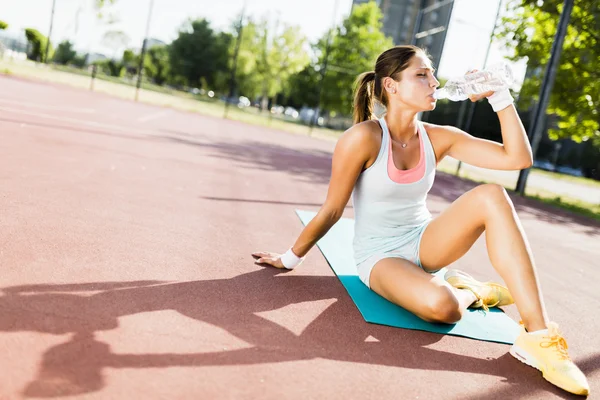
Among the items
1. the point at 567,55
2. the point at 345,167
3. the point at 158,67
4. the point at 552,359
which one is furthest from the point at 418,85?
the point at 158,67

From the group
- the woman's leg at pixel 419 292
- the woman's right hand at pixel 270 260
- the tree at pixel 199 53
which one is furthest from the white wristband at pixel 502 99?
the tree at pixel 199 53

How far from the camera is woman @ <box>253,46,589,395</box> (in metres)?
2.90

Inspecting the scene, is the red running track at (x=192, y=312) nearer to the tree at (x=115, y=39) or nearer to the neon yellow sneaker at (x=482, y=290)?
the neon yellow sneaker at (x=482, y=290)

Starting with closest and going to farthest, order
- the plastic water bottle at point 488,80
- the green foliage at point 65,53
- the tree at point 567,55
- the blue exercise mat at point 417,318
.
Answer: the blue exercise mat at point 417,318
the plastic water bottle at point 488,80
the tree at point 567,55
the green foliage at point 65,53

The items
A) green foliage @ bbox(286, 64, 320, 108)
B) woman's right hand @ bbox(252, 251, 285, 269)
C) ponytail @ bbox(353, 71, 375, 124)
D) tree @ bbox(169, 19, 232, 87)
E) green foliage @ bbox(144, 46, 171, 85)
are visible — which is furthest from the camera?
green foliage @ bbox(144, 46, 171, 85)

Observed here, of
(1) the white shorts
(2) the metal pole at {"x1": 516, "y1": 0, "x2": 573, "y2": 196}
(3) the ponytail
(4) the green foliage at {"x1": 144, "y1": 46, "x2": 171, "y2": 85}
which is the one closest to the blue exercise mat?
(1) the white shorts

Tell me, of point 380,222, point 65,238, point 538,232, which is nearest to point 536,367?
point 380,222

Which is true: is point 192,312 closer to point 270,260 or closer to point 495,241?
point 270,260

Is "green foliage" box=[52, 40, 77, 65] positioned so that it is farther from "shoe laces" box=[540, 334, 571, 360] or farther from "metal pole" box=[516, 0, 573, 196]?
"shoe laces" box=[540, 334, 571, 360]

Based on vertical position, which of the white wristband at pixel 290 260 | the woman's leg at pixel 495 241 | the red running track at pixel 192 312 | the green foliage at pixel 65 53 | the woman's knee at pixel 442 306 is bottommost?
the red running track at pixel 192 312

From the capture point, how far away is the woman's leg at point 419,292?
→ 2912mm

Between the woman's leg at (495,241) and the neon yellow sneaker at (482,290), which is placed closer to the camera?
the woman's leg at (495,241)

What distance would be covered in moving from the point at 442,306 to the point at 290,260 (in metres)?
1.07

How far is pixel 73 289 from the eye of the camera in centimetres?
277
